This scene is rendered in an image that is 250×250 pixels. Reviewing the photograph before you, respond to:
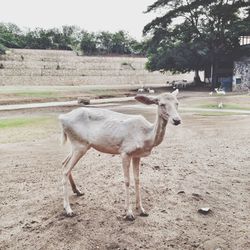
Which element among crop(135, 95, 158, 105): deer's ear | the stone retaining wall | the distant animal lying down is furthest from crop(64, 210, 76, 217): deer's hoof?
the stone retaining wall

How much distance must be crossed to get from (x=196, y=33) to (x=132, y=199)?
4822 centimetres

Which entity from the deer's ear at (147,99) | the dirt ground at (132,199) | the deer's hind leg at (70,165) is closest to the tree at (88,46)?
the dirt ground at (132,199)

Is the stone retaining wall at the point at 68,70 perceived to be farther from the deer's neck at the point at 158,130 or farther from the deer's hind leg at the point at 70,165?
the deer's neck at the point at 158,130

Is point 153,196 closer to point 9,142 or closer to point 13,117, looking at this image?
point 9,142

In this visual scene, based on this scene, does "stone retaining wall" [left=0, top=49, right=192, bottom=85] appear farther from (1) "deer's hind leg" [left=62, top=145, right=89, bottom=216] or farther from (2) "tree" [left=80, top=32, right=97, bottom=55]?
(1) "deer's hind leg" [left=62, top=145, right=89, bottom=216]

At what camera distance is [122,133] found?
6.28m

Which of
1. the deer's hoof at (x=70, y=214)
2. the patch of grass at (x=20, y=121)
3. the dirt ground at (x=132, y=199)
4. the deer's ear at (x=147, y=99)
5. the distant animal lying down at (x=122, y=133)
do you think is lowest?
the patch of grass at (x=20, y=121)

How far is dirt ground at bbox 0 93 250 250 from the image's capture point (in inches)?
222

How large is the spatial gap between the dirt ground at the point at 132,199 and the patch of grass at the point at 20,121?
596 centimetres

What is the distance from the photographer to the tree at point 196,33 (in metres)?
49.2

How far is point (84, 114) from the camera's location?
6.67 meters

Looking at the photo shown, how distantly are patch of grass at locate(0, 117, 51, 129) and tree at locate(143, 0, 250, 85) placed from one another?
3357 centimetres

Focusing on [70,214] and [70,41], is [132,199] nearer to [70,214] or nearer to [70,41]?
[70,214]

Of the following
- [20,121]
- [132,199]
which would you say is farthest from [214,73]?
[132,199]
